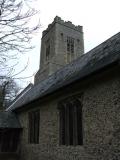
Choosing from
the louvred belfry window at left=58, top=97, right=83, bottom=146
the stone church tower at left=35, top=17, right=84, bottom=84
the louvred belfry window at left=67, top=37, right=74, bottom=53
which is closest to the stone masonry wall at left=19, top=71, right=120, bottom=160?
the louvred belfry window at left=58, top=97, right=83, bottom=146

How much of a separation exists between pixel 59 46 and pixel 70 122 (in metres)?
30.3

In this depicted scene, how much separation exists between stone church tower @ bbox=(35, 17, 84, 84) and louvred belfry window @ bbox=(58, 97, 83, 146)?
26081mm

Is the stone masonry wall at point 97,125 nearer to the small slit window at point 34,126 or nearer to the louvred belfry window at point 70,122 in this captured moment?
the louvred belfry window at point 70,122

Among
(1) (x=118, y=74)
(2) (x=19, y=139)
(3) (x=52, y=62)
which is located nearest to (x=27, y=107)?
Result: (2) (x=19, y=139)

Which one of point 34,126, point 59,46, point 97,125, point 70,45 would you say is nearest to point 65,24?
point 70,45

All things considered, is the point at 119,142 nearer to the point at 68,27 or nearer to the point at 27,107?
the point at 27,107

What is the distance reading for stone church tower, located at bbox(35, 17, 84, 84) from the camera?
38281 millimetres

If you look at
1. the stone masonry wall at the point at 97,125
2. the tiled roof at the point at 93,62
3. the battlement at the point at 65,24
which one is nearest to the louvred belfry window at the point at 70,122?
the stone masonry wall at the point at 97,125

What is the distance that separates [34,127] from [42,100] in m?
2.44

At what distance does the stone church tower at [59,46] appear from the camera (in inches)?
1507

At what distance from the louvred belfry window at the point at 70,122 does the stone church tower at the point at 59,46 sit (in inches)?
1027

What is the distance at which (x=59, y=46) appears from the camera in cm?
3938

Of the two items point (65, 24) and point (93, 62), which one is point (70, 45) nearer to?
point (65, 24)

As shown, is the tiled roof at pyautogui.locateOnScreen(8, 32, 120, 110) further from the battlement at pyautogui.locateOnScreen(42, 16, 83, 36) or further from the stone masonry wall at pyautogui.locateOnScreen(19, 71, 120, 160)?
the battlement at pyautogui.locateOnScreen(42, 16, 83, 36)
